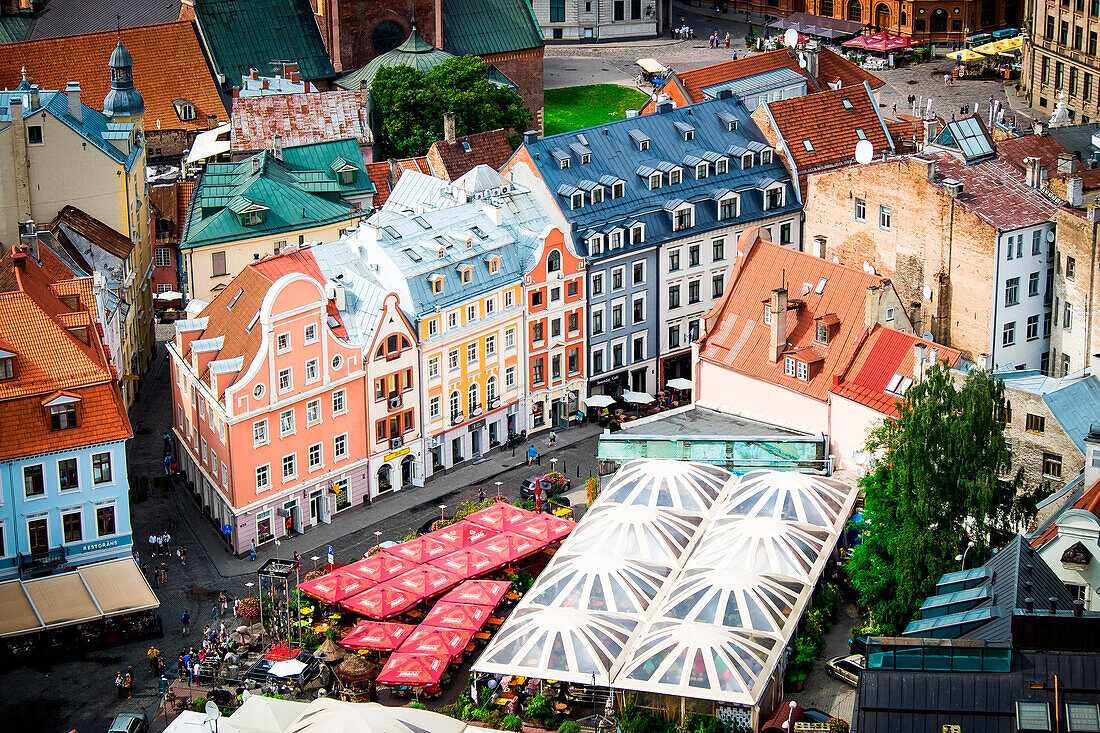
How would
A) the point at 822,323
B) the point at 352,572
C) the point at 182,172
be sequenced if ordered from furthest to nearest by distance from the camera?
the point at 182,172 → the point at 822,323 → the point at 352,572

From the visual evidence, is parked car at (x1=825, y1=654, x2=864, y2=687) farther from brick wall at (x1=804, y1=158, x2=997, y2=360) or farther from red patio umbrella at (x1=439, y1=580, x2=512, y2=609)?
brick wall at (x1=804, y1=158, x2=997, y2=360)

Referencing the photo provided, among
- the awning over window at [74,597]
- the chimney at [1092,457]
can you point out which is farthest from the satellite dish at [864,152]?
the awning over window at [74,597]

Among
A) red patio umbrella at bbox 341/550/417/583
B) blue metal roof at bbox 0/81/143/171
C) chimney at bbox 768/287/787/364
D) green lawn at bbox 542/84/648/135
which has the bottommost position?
red patio umbrella at bbox 341/550/417/583

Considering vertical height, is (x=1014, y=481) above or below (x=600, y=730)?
above

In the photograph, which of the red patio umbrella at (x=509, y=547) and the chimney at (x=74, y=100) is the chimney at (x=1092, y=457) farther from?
the chimney at (x=74, y=100)

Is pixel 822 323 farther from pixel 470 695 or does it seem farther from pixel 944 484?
pixel 470 695

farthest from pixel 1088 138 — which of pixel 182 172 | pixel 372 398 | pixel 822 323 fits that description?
pixel 182 172

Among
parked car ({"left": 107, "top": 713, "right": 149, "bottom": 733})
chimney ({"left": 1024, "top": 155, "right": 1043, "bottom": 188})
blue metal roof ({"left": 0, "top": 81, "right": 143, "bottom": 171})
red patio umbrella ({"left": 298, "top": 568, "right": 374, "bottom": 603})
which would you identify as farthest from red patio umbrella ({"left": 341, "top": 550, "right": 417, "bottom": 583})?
chimney ({"left": 1024, "top": 155, "right": 1043, "bottom": 188})
